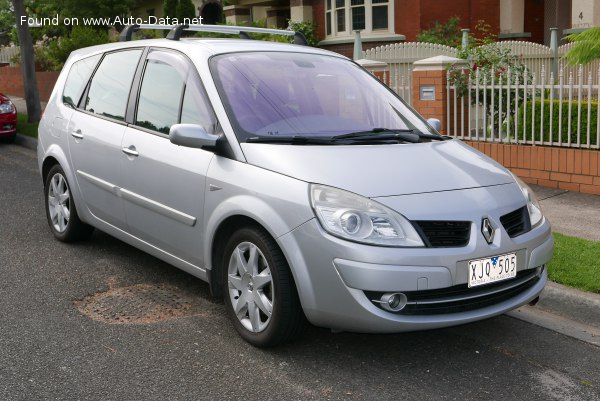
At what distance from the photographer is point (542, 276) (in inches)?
187

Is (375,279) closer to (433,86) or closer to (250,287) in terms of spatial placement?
(250,287)

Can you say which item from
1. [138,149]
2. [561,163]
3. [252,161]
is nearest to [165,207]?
[138,149]

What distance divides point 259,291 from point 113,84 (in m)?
2.49

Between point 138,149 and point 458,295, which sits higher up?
point 138,149

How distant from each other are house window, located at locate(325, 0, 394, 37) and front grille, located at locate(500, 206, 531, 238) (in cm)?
1903

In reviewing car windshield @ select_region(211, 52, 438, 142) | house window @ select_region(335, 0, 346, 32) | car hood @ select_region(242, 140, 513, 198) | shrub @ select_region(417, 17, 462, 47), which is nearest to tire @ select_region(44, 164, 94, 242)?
car windshield @ select_region(211, 52, 438, 142)

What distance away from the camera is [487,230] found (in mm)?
4328

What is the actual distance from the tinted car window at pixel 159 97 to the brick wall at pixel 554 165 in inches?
198

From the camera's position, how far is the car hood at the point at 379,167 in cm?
435

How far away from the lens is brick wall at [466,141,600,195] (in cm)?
870

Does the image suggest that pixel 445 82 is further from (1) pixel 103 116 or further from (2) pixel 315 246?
(2) pixel 315 246

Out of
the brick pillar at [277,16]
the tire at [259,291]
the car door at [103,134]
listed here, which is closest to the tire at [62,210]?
the car door at [103,134]

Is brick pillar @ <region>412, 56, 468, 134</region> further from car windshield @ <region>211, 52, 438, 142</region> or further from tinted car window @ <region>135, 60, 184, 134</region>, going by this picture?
tinted car window @ <region>135, 60, 184, 134</region>

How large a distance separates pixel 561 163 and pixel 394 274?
5520mm
